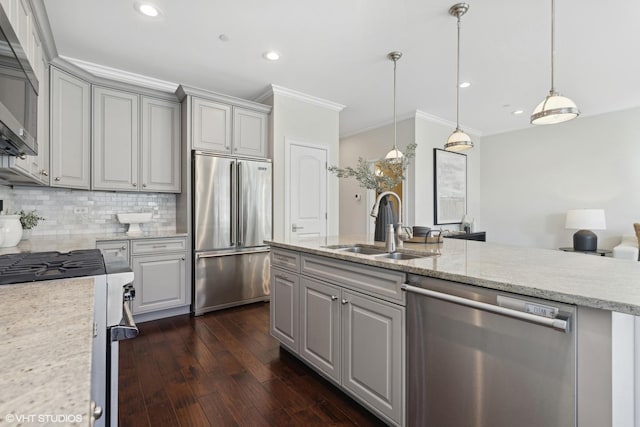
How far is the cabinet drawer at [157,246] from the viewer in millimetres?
3098

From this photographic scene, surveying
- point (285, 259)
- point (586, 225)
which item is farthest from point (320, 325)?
point (586, 225)

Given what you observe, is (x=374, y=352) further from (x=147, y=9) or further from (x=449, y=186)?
(x=449, y=186)

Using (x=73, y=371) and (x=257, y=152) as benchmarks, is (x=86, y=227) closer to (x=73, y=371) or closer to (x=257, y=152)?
(x=257, y=152)

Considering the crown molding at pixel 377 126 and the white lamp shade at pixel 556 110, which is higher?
the crown molding at pixel 377 126

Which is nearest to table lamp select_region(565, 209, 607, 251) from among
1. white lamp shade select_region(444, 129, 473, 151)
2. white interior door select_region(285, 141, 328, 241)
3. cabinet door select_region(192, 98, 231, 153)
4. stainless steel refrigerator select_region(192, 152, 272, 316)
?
white lamp shade select_region(444, 129, 473, 151)

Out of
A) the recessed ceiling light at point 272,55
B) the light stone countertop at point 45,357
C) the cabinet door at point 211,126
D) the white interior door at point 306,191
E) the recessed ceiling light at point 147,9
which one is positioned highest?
the recessed ceiling light at point 272,55

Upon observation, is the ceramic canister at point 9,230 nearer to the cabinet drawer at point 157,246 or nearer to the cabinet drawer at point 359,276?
the cabinet drawer at point 157,246

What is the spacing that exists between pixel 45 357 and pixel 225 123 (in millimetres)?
3407

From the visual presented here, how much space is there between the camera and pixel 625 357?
980 millimetres

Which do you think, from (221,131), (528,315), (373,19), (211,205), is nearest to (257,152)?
(221,131)

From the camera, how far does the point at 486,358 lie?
1.20 metres

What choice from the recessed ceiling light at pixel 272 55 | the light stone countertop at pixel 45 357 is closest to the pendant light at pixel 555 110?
the recessed ceiling light at pixel 272 55

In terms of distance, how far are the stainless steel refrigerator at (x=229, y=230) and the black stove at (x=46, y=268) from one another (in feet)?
5.98

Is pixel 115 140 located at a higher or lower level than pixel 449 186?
higher
